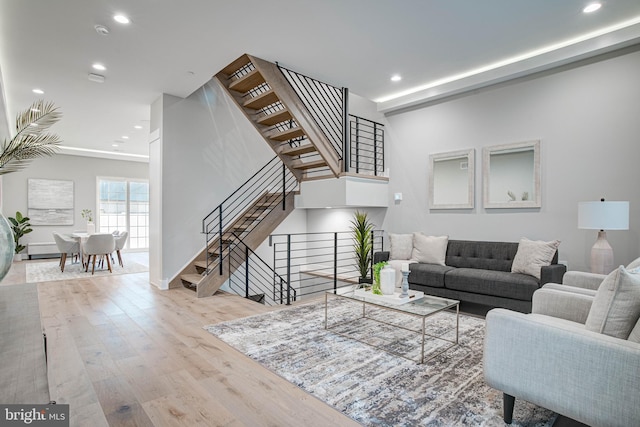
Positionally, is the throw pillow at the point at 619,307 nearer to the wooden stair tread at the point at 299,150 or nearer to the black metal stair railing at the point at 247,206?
the wooden stair tread at the point at 299,150

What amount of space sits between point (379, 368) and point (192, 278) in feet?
11.9

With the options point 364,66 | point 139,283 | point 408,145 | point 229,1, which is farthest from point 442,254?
point 139,283

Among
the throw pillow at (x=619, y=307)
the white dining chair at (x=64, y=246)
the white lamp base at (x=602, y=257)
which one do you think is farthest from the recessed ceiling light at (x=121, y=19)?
the white dining chair at (x=64, y=246)

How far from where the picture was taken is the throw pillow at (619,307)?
171 cm

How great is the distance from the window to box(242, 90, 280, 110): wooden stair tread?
7.38 m

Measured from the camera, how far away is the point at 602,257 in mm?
3604

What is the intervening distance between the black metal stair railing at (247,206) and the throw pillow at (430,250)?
2203mm

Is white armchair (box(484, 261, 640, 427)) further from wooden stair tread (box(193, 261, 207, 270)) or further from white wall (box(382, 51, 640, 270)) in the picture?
wooden stair tread (box(193, 261, 207, 270))

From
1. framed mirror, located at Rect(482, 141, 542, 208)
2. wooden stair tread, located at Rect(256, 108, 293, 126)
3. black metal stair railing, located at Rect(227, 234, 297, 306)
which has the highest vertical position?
wooden stair tread, located at Rect(256, 108, 293, 126)

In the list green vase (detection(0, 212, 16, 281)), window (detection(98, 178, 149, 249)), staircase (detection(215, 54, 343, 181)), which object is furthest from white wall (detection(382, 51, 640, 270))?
window (detection(98, 178, 149, 249))

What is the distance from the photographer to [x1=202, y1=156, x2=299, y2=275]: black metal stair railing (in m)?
5.67

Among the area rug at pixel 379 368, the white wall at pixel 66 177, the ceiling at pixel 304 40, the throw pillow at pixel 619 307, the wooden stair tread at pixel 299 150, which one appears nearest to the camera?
the throw pillow at pixel 619 307

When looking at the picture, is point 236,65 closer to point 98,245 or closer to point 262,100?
point 262,100

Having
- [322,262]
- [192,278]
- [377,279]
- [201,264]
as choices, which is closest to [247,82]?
[201,264]
